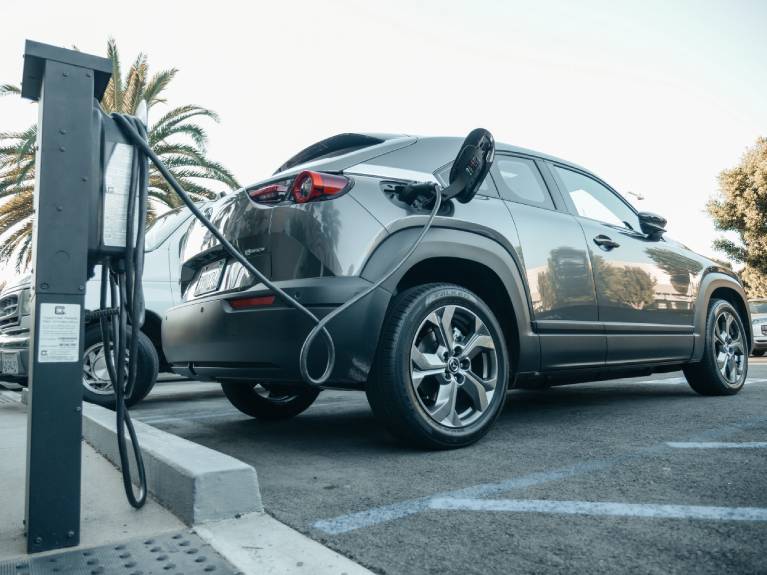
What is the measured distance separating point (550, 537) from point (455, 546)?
27 cm

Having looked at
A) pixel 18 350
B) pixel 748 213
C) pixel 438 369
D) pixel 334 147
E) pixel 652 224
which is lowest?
pixel 18 350

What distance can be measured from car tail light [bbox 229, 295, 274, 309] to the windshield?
2.74m

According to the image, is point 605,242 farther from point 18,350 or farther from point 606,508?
point 18,350

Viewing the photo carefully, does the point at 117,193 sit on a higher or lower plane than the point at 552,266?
higher

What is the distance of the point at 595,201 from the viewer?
4.41 metres

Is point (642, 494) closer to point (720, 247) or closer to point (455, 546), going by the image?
point (455, 546)

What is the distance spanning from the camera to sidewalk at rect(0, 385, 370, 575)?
1604 mm

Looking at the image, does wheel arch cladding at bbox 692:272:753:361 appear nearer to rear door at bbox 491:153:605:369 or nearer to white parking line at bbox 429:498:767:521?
rear door at bbox 491:153:605:369

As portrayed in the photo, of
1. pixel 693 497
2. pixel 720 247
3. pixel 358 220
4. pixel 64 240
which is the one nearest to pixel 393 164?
pixel 358 220

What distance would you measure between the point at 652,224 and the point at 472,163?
2094mm

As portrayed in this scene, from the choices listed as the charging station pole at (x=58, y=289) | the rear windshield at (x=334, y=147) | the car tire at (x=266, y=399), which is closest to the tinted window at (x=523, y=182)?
the rear windshield at (x=334, y=147)

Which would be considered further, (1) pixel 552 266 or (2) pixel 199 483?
(1) pixel 552 266

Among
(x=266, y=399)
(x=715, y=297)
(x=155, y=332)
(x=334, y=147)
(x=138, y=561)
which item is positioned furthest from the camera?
(x=155, y=332)

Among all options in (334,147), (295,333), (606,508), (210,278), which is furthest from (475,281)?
(606,508)
